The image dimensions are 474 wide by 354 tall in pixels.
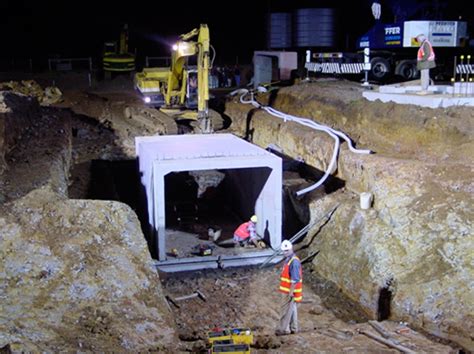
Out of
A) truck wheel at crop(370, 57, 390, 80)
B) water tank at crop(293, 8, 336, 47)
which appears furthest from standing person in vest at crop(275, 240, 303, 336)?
water tank at crop(293, 8, 336, 47)

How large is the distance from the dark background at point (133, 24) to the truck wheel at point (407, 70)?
38.4ft

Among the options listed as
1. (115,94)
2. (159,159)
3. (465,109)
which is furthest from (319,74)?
(159,159)

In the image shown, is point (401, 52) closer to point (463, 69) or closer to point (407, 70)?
point (407, 70)

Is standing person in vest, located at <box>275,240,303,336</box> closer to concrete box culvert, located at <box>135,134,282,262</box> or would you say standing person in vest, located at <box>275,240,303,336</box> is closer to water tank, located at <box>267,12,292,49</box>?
concrete box culvert, located at <box>135,134,282,262</box>

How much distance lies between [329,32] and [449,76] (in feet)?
26.2

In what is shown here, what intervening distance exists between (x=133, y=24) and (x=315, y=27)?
16.9 metres

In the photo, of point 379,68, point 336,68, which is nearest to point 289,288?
point 379,68

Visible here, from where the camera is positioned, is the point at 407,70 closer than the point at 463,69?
No

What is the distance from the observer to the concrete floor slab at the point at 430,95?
Answer: 1440 centimetres

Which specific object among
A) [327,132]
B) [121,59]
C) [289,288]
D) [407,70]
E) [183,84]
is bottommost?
[289,288]

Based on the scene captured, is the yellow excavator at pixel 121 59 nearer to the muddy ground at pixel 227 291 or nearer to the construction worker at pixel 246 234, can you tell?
the muddy ground at pixel 227 291

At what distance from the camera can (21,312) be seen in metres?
8.13

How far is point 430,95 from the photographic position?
599 inches

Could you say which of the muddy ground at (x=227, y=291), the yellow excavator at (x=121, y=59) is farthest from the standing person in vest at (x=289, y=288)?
the yellow excavator at (x=121, y=59)
